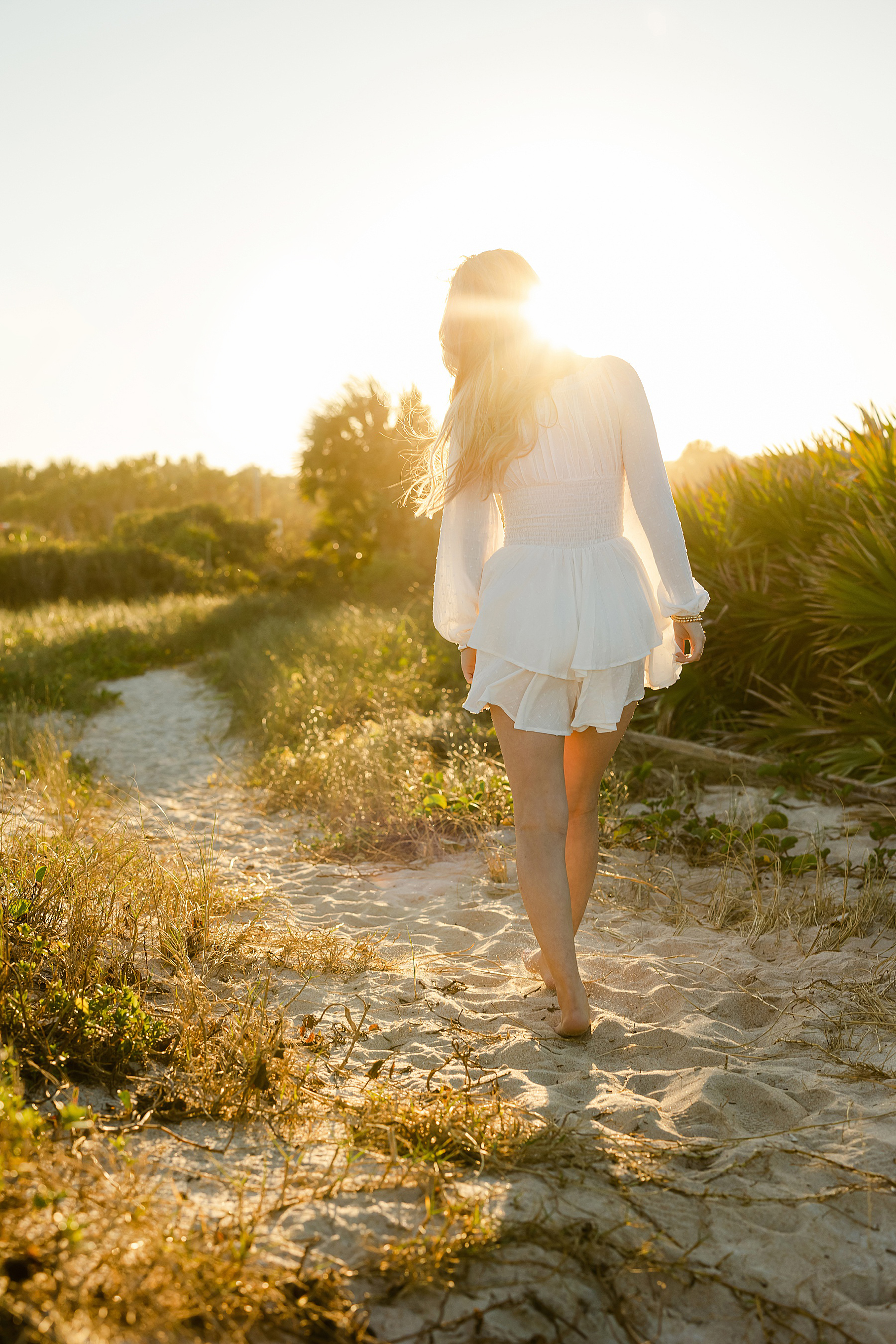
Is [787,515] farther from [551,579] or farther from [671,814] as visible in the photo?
[551,579]

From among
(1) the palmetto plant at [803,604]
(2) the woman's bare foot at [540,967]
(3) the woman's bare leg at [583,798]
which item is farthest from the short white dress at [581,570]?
(1) the palmetto plant at [803,604]

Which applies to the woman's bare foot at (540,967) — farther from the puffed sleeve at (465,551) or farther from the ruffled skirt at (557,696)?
the puffed sleeve at (465,551)

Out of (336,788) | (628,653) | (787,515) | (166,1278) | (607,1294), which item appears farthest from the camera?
(787,515)

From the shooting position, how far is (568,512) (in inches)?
92.0

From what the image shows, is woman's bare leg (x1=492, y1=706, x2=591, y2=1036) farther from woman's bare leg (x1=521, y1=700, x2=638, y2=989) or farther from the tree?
the tree

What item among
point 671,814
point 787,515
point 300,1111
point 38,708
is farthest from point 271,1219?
point 38,708

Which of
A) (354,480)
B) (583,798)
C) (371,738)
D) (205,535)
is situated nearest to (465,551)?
(583,798)

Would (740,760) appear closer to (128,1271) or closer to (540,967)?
(540,967)

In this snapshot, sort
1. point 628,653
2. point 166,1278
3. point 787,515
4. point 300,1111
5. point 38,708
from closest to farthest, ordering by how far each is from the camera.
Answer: point 166,1278, point 300,1111, point 628,653, point 787,515, point 38,708

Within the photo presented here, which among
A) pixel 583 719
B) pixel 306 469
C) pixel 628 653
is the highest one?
pixel 306 469

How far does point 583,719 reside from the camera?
2.32 metres

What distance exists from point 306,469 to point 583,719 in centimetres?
1714

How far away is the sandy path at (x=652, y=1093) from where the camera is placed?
57.0 inches

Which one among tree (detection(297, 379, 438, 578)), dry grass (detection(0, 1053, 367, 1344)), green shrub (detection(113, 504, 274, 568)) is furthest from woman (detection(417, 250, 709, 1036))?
green shrub (detection(113, 504, 274, 568))
